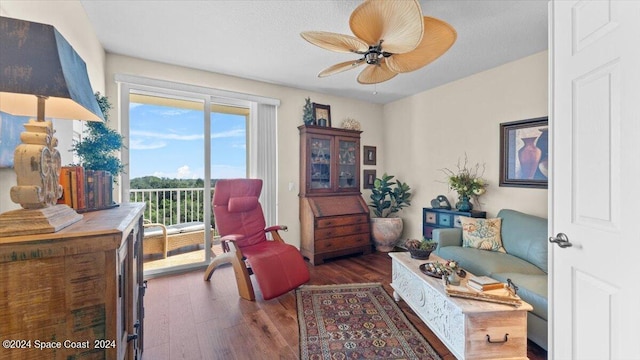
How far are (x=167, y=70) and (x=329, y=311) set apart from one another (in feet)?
10.5

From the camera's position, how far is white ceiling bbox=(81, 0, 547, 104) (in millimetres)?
1959

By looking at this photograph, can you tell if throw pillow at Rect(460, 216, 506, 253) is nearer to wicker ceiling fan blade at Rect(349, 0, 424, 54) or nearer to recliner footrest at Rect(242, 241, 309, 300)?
recliner footrest at Rect(242, 241, 309, 300)

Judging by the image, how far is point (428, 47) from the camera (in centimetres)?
174

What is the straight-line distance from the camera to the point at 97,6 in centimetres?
196

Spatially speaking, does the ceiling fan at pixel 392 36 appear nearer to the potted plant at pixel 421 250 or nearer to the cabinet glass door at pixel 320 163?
the potted plant at pixel 421 250

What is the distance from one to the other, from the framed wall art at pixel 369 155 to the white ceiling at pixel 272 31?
148 cm

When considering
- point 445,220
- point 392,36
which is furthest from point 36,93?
point 445,220

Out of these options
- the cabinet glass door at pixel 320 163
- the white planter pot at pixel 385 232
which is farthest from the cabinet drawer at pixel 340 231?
the cabinet glass door at pixel 320 163

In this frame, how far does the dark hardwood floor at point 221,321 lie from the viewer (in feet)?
5.77

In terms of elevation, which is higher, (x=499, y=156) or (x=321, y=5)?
(x=321, y=5)
